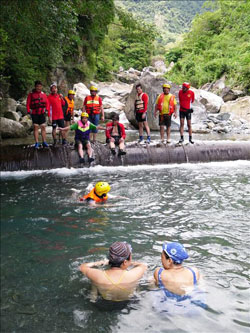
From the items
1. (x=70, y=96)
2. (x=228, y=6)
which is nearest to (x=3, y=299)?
(x=70, y=96)

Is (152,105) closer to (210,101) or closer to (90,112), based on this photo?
(210,101)

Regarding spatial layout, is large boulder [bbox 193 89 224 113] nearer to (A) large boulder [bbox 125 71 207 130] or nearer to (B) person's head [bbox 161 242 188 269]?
(A) large boulder [bbox 125 71 207 130]

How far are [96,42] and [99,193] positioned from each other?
2494cm

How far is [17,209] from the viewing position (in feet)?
23.0

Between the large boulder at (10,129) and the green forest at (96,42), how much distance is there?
2627 mm

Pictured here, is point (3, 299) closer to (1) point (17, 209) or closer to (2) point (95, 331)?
(2) point (95, 331)

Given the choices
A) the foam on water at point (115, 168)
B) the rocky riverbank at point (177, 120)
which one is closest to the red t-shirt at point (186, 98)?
the foam on water at point (115, 168)

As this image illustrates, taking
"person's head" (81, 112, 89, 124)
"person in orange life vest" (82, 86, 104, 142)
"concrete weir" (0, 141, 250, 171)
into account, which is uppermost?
"person in orange life vest" (82, 86, 104, 142)

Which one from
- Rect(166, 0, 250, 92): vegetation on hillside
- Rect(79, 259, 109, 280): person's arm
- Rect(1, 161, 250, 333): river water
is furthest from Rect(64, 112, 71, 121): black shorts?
Rect(166, 0, 250, 92): vegetation on hillside

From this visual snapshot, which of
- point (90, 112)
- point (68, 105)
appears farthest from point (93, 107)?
point (68, 105)

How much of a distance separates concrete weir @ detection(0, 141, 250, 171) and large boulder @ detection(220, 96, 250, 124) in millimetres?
11045

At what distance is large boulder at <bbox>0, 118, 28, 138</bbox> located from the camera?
1650 centimetres

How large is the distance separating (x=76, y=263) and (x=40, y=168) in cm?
660

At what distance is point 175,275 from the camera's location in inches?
161
